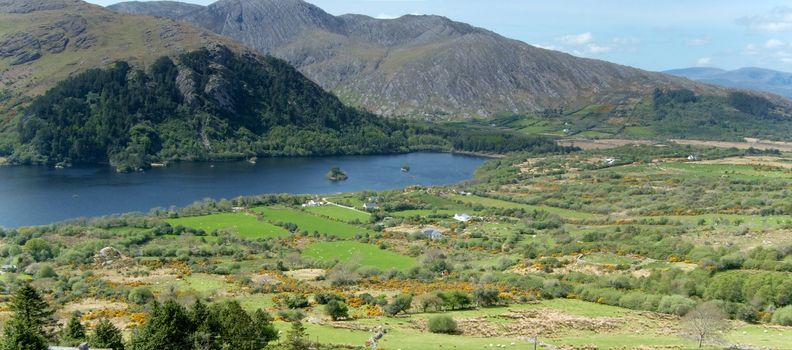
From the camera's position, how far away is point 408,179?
164875 millimetres

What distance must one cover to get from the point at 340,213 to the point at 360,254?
29998 mm

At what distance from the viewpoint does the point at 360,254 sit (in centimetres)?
8144

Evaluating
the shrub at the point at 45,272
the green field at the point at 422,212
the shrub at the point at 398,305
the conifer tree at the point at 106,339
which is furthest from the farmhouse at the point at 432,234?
the conifer tree at the point at 106,339

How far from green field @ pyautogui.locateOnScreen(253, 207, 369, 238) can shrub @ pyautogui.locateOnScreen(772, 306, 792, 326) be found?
55.6 meters

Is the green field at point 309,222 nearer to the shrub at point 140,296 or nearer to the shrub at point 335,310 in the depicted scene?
the shrub at point 140,296

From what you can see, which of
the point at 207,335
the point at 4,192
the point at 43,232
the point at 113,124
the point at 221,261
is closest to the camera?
the point at 207,335

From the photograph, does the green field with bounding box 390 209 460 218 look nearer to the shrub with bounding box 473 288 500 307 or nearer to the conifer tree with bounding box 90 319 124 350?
the shrub with bounding box 473 288 500 307

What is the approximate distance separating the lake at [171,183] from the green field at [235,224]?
22.0 metres

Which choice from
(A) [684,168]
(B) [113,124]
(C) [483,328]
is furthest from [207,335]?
(B) [113,124]

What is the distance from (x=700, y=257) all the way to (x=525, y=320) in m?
28.6

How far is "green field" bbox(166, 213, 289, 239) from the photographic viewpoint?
309 ft

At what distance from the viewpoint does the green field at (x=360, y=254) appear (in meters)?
77.5

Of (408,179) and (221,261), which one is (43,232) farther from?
(408,179)

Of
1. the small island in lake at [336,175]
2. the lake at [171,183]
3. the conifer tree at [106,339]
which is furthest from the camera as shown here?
the small island in lake at [336,175]
